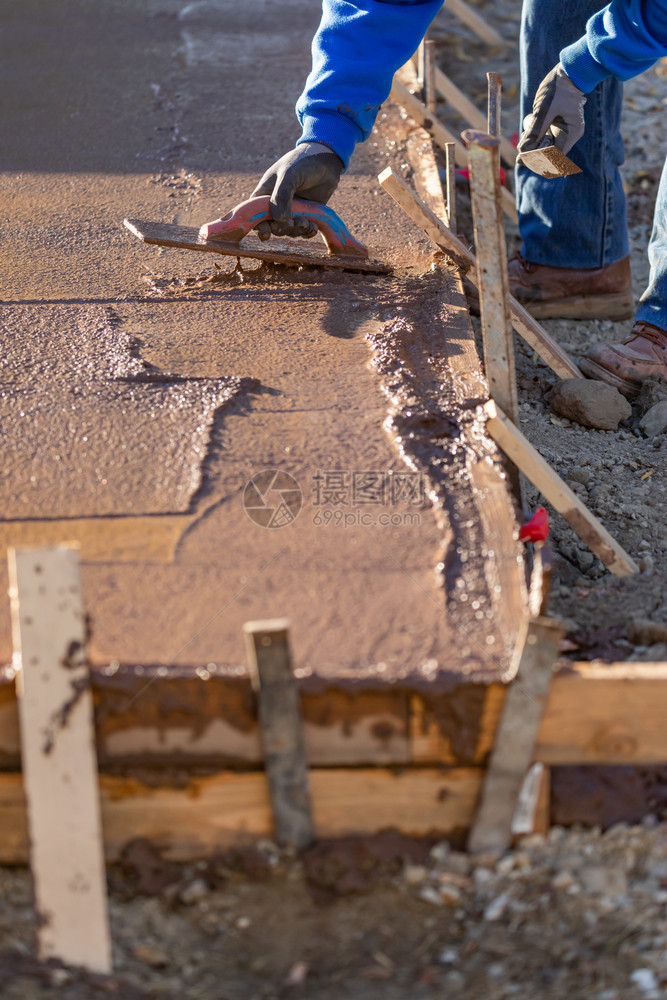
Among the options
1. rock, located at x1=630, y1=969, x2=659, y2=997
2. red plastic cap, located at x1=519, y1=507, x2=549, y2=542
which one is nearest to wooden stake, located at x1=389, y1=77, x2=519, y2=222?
red plastic cap, located at x1=519, y1=507, x2=549, y2=542

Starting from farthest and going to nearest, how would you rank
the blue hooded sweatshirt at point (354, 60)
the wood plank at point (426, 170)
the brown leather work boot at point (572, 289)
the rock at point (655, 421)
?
the brown leather work boot at point (572, 289)
the wood plank at point (426, 170)
the rock at point (655, 421)
the blue hooded sweatshirt at point (354, 60)

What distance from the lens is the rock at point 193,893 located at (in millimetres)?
1671

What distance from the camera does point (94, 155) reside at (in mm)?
4125

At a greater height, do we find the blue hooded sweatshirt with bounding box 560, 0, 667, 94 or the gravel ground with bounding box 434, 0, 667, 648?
the blue hooded sweatshirt with bounding box 560, 0, 667, 94

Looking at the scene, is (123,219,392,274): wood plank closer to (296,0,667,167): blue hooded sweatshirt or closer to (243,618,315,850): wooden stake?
(296,0,667,167): blue hooded sweatshirt

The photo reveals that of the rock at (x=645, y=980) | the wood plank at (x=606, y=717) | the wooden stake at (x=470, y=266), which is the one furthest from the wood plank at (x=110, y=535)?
the wooden stake at (x=470, y=266)

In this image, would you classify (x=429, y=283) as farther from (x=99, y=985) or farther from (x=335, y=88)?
(x=99, y=985)

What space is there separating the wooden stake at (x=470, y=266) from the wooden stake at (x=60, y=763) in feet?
6.24

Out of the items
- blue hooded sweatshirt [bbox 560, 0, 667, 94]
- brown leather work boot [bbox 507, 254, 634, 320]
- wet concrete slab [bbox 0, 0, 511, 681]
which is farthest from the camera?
brown leather work boot [bbox 507, 254, 634, 320]

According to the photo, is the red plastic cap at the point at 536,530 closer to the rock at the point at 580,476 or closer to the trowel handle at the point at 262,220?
the rock at the point at 580,476

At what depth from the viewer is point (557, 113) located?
2.90m

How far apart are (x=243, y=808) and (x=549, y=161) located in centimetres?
210

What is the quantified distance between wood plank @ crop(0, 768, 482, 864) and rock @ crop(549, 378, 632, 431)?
6.14 ft

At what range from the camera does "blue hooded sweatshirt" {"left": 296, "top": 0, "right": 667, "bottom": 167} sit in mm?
2680
